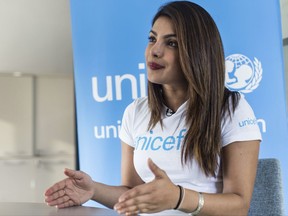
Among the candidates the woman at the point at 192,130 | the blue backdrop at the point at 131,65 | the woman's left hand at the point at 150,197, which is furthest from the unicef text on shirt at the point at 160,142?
the blue backdrop at the point at 131,65

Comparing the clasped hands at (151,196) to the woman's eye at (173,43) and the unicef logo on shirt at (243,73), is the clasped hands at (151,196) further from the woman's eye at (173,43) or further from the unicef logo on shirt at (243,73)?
the unicef logo on shirt at (243,73)

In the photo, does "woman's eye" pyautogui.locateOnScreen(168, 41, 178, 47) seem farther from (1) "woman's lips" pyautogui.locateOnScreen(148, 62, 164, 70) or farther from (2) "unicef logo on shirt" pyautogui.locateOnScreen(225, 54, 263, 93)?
(2) "unicef logo on shirt" pyautogui.locateOnScreen(225, 54, 263, 93)

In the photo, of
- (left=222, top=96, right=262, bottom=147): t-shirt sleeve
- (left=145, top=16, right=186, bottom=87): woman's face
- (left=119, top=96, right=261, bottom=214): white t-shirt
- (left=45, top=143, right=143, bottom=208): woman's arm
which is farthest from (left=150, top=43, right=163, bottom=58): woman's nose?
(left=45, top=143, right=143, bottom=208): woman's arm

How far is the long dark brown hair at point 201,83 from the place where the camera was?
1.41 m

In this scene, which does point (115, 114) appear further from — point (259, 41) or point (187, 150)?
point (187, 150)

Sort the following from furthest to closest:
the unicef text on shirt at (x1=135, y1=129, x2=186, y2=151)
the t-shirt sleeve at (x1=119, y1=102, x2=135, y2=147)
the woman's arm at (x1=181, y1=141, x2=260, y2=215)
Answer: the t-shirt sleeve at (x1=119, y1=102, x2=135, y2=147) < the unicef text on shirt at (x1=135, y1=129, x2=186, y2=151) < the woman's arm at (x1=181, y1=141, x2=260, y2=215)

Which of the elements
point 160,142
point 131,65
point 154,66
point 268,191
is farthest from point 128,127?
point 131,65

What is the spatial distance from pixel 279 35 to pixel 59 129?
10.4 ft

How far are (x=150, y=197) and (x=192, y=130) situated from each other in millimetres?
443

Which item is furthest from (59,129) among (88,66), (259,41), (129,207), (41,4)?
(129,207)

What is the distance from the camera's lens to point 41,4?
491cm

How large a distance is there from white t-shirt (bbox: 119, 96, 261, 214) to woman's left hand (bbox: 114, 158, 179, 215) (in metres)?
0.31

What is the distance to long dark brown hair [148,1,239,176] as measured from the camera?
4.62 feet

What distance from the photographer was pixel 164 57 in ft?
4.77
